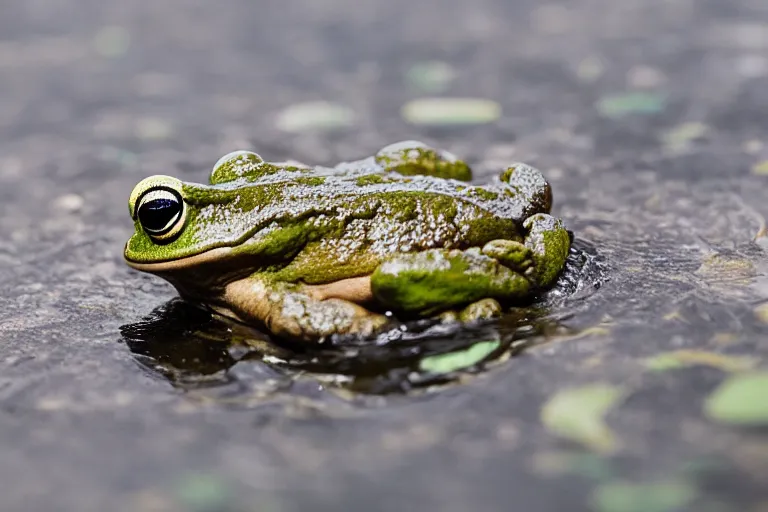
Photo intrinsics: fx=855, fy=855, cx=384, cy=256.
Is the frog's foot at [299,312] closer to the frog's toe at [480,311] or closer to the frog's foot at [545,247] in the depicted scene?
the frog's toe at [480,311]

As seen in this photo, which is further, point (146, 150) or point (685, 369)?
point (146, 150)

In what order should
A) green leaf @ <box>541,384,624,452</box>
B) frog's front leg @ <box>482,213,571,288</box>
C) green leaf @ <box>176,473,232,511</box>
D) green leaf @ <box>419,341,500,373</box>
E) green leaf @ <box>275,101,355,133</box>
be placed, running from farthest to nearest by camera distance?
green leaf @ <box>275,101,355,133</box> < frog's front leg @ <box>482,213,571,288</box> < green leaf @ <box>419,341,500,373</box> < green leaf @ <box>541,384,624,452</box> < green leaf @ <box>176,473,232,511</box>

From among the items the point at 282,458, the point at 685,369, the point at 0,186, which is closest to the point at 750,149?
the point at 685,369

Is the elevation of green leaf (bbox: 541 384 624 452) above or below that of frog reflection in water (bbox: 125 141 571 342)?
below

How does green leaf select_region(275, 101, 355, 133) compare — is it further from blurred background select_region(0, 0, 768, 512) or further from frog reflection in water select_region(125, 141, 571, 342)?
frog reflection in water select_region(125, 141, 571, 342)

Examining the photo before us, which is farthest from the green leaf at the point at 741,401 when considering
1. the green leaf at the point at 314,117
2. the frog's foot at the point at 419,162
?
the green leaf at the point at 314,117

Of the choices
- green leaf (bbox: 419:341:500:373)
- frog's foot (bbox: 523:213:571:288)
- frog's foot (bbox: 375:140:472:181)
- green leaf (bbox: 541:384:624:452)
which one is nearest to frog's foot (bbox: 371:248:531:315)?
frog's foot (bbox: 523:213:571:288)

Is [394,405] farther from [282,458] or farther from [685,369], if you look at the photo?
[685,369]
